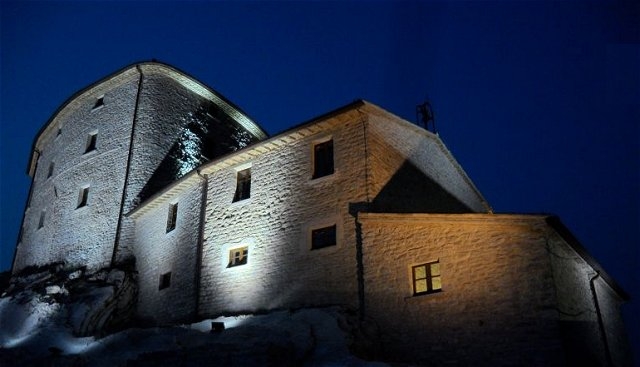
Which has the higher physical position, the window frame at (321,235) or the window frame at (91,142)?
the window frame at (91,142)

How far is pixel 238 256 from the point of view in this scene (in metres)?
16.6

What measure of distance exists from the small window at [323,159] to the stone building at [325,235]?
0.16ft

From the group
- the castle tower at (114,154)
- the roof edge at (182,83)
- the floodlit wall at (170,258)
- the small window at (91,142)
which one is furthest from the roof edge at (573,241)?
the small window at (91,142)

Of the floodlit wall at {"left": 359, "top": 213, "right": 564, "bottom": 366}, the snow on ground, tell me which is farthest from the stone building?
→ the snow on ground

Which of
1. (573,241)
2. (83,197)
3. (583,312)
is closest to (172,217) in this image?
(83,197)

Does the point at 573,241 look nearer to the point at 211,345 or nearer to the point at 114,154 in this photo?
the point at 211,345

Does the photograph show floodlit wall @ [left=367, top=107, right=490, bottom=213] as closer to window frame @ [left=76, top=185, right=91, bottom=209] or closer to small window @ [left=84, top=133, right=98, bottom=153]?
window frame @ [left=76, top=185, right=91, bottom=209]

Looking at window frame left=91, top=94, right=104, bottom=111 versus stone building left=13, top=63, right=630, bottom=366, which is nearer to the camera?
stone building left=13, top=63, right=630, bottom=366

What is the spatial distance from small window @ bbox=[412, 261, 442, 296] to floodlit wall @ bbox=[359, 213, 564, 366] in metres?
0.14

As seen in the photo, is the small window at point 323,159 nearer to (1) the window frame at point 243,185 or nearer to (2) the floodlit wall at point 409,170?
(2) the floodlit wall at point 409,170

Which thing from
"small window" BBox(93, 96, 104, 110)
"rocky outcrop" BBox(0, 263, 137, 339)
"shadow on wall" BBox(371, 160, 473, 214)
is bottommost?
"rocky outcrop" BBox(0, 263, 137, 339)

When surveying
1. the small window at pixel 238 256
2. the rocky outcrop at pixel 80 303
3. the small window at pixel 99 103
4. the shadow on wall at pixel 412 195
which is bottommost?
the rocky outcrop at pixel 80 303

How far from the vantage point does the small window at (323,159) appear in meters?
15.9

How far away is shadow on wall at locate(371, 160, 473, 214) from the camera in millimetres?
14966
